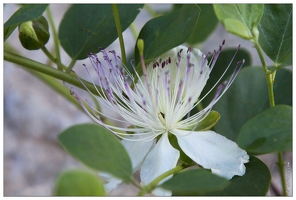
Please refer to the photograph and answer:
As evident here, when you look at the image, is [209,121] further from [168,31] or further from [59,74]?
[59,74]

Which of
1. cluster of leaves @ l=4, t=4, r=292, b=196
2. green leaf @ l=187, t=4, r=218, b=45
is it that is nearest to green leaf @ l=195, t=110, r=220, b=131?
cluster of leaves @ l=4, t=4, r=292, b=196

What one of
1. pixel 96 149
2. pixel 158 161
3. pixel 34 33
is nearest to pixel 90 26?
pixel 34 33

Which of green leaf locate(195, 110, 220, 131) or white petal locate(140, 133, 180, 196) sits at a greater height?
green leaf locate(195, 110, 220, 131)

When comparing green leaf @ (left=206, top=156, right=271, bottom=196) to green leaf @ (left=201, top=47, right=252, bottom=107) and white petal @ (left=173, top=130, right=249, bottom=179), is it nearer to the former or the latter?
white petal @ (left=173, top=130, right=249, bottom=179)

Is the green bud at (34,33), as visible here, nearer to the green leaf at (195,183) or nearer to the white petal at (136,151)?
the white petal at (136,151)

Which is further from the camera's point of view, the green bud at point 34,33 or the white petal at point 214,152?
the green bud at point 34,33

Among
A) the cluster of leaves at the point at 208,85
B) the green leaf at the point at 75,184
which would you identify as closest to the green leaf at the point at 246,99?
the cluster of leaves at the point at 208,85

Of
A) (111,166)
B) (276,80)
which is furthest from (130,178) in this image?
(276,80)
